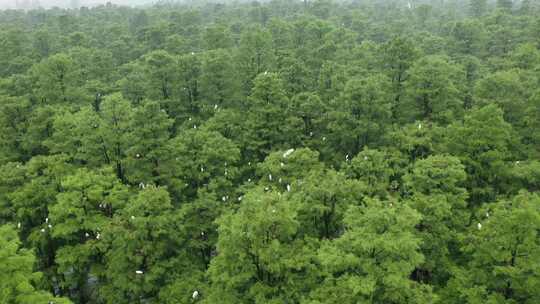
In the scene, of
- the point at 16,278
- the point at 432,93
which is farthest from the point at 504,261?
the point at 16,278

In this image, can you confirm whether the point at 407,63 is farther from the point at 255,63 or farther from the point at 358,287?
the point at 358,287

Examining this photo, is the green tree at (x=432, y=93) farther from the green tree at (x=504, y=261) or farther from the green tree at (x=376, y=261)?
the green tree at (x=376, y=261)

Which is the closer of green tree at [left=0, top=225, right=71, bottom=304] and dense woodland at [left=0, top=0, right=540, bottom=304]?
green tree at [left=0, top=225, right=71, bottom=304]

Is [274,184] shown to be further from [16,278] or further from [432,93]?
[432,93]

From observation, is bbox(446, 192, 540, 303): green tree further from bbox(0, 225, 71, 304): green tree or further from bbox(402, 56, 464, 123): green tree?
bbox(0, 225, 71, 304): green tree

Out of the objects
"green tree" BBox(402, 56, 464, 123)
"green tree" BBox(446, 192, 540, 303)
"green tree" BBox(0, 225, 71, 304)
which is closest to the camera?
"green tree" BBox(0, 225, 71, 304)

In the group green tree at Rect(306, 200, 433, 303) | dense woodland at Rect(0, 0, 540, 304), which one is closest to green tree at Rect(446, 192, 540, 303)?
dense woodland at Rect(0, 0, 540, 304)

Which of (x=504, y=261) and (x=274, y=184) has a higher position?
(x=274, y=184)

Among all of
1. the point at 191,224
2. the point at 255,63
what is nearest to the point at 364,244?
the point at 191,224
